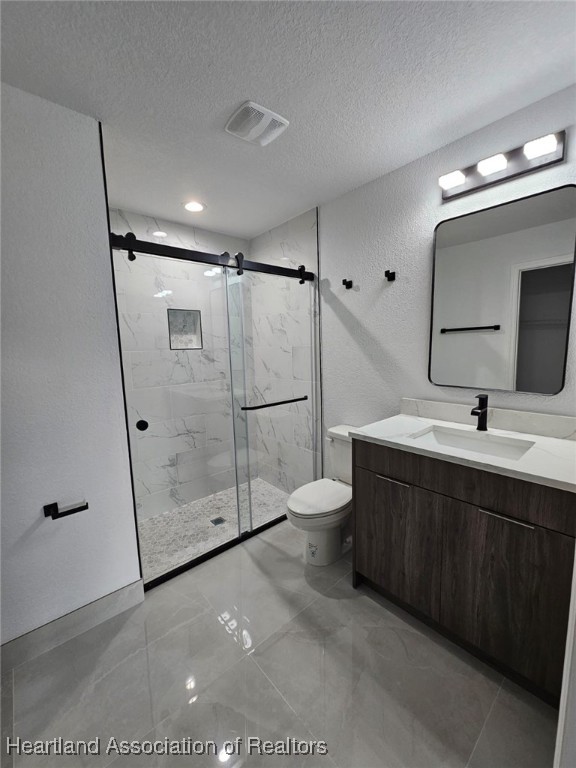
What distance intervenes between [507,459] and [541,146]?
53.9 inches

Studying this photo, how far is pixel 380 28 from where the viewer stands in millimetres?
1076

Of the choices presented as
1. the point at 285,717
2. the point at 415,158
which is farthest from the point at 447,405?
the point at 285,717

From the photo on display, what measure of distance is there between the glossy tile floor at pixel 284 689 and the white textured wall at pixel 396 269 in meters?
1.20

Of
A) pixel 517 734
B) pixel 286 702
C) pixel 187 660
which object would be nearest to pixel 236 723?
pixel 286 702

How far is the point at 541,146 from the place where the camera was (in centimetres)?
138

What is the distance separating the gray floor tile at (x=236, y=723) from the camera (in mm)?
1055

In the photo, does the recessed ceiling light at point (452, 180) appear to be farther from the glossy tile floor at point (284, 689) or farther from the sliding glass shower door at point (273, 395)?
the glossy tile floor at point (284, 689)

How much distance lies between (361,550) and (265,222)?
2579 millimetres

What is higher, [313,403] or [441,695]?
[313,403]

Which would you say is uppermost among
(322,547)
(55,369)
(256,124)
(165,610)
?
(256,124)

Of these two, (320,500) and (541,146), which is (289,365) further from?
(541,146)

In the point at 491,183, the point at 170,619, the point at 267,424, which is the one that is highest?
the point at 491,183

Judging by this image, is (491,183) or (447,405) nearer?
(491,183)

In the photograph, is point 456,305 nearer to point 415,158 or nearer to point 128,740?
Result: point 415,158
